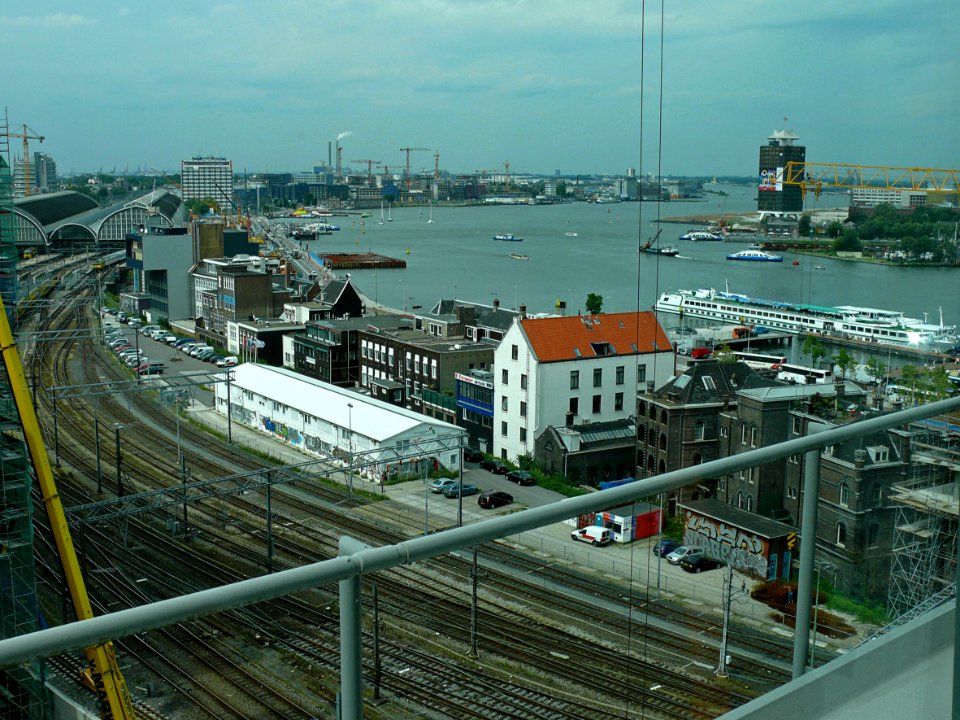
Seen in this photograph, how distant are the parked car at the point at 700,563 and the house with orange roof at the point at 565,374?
6204 millimetres

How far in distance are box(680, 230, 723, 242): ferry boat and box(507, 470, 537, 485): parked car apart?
14083 millimetres

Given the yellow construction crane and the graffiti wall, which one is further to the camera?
the yellow construction crane

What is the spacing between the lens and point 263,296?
12273 mm

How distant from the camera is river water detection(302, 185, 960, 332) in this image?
980 cm

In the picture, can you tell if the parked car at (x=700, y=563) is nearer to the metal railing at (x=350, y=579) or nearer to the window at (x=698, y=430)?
the metal railing at (x=350, y=579)

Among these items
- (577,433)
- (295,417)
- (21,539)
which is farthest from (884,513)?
(295,417)

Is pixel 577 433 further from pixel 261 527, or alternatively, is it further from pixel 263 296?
pixel 263 296

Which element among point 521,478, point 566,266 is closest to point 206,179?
point 566,266

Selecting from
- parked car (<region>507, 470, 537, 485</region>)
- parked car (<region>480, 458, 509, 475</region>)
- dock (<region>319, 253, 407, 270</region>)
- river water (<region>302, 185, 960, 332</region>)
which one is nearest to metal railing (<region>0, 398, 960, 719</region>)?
river water (<region>302, 185, 960, 332</region>)

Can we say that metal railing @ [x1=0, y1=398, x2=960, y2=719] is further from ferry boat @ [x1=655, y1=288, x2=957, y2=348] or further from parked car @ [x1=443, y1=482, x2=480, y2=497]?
ferry boat @ [x1=655, y1=288, x2=957, y2=348]

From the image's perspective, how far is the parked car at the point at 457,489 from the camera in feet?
18.2

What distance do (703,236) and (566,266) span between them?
297cm

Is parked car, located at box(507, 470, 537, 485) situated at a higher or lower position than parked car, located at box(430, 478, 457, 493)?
lower

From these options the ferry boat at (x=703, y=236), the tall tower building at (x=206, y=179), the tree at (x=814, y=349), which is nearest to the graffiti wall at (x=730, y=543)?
the tree at (x=814, y=349)
